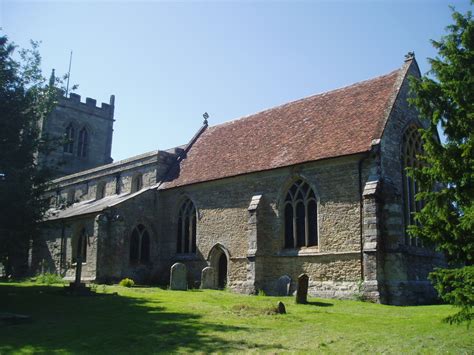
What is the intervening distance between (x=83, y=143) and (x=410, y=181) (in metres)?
32.1

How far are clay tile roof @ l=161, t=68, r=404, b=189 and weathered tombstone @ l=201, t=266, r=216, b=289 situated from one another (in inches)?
172

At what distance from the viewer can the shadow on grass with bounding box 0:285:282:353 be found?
29.2 feet

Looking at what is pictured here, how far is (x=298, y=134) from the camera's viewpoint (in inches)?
880

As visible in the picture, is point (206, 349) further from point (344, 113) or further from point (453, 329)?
point (344, 113)

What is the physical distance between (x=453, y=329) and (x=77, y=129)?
126 ft

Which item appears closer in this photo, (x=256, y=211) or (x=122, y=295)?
(x=122, y=295)

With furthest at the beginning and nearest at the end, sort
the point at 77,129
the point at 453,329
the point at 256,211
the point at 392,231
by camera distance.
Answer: the point at 77,129
the point at 256,211
the point at 392,231
the point at 453,329

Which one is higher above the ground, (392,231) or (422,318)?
(392,231)

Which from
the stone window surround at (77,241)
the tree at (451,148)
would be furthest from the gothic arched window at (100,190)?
the tree at (451,148)

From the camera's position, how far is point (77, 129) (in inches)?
1703

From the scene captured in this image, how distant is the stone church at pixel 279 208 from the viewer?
1788 cm

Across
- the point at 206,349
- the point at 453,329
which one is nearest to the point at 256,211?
the point at 453,329

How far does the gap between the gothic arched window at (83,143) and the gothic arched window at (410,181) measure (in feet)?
103

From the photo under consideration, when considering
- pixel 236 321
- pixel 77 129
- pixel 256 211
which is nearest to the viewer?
pixel 236 321
